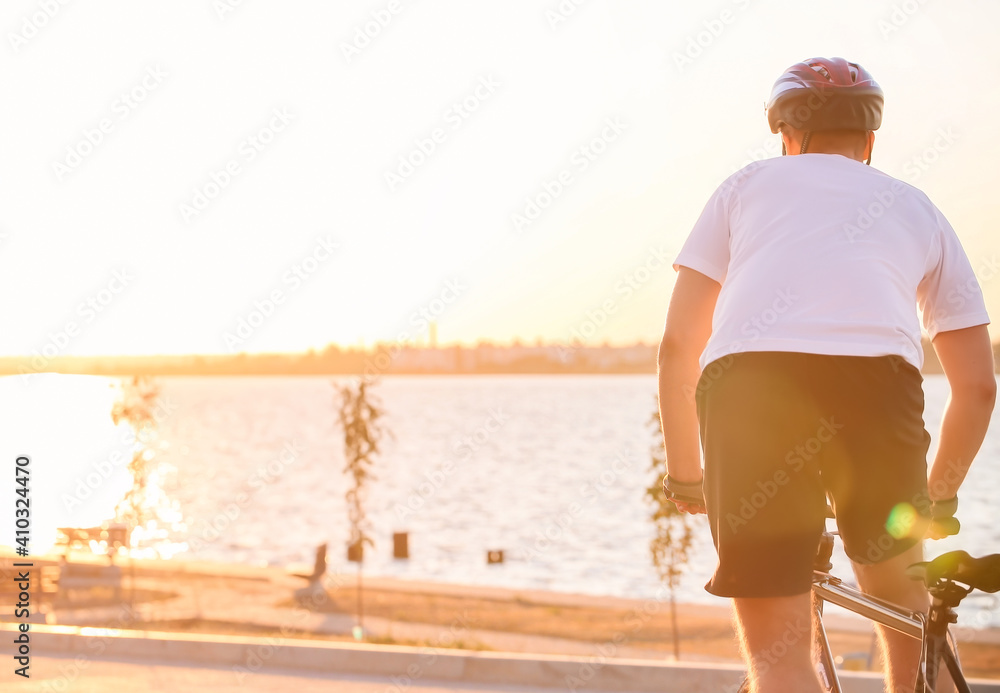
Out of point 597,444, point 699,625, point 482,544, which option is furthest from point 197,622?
point 597,444

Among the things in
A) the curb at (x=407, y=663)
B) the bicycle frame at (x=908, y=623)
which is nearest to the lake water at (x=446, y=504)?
the curb at (x=407, y=663)

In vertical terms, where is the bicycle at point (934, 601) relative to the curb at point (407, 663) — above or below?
above

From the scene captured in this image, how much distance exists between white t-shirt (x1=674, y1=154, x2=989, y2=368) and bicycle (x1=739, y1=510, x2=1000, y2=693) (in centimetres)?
42

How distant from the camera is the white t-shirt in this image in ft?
7.23

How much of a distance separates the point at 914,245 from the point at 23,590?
5.04 metres

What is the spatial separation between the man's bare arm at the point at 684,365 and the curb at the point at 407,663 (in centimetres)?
290

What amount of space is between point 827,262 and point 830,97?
1.42 feet

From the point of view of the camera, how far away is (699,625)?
17.8 metres

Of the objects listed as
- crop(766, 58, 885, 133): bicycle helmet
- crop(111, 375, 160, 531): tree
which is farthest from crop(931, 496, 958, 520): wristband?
crop(111, 375, 160, 531): tree

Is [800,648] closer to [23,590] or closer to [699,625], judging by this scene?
[23,590]

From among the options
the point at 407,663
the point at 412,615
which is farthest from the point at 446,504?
the point at 407,663

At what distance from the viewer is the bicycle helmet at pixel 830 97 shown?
7.94 ft

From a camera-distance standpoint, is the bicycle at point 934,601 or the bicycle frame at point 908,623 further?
the bicycle frame at point 908,623

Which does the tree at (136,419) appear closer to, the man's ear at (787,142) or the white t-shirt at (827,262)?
the man's ear at (787,142)
